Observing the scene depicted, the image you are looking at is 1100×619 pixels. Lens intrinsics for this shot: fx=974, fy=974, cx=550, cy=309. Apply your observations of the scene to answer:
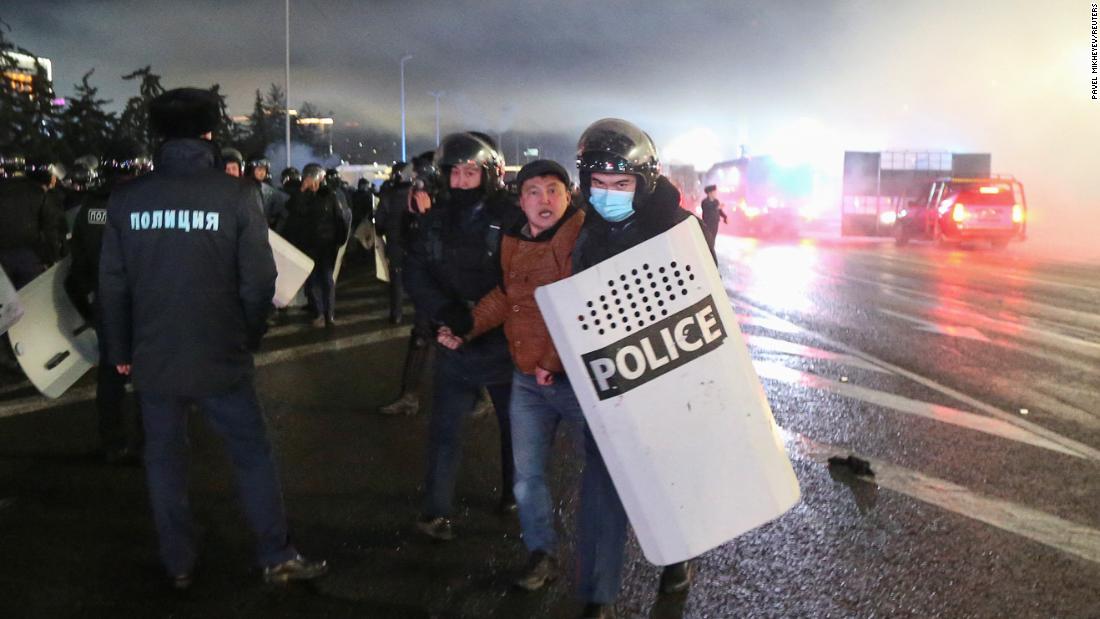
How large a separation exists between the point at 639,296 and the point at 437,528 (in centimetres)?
200

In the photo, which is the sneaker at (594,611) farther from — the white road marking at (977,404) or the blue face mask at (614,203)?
the white road marking at (977,404)

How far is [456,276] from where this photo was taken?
4527 millimetres

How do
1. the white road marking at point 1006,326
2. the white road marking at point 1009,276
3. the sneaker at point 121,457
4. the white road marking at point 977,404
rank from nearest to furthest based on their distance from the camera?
the sneaker at point 121,457, the white road marking at point 977,404, the white road marking at point 1006,326, the white road marking at point 1009,276

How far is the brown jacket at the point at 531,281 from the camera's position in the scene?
3.82 m

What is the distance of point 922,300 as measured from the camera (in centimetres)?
1405

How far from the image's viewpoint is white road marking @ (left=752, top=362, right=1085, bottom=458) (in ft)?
21.7

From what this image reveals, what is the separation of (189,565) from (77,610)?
442 millimetres

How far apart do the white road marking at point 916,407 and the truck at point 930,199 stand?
17.4 meters

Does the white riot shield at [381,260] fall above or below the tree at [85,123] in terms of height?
below

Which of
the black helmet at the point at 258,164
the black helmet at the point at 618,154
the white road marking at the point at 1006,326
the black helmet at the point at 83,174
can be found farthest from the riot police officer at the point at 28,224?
the white road marking at the point at 1006,326

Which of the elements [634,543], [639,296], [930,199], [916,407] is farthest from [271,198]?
[930,199]

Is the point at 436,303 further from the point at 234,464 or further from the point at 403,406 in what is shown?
the point at 403,406

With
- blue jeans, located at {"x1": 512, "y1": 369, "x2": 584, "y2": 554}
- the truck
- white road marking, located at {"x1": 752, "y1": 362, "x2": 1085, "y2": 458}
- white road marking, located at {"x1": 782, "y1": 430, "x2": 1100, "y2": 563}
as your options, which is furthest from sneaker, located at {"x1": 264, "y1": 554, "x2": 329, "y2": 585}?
the truck

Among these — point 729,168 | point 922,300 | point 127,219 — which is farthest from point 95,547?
point 729,168
